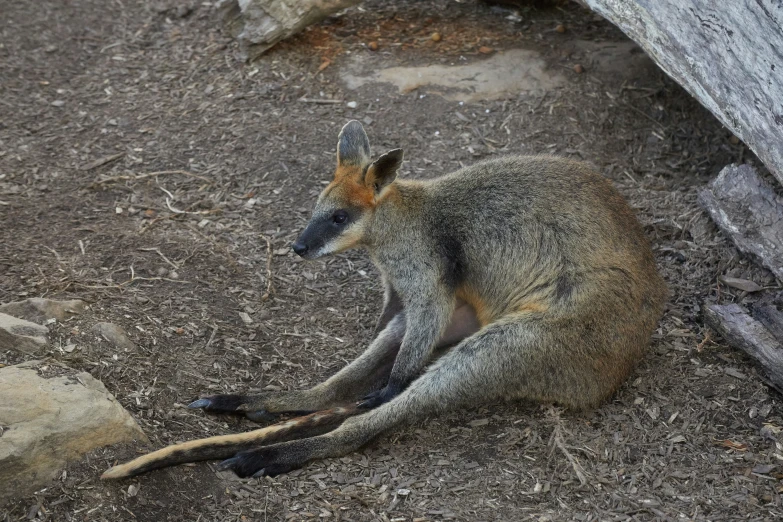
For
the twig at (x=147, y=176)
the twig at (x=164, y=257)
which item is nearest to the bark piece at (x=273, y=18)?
the twig at (x=147, y=176)

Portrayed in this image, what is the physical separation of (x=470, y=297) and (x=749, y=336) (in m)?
2.02

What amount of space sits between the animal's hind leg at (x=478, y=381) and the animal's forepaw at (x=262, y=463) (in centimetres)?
13

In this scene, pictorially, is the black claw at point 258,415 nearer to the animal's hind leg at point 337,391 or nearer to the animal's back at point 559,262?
the animal's hind leg at point 337,391

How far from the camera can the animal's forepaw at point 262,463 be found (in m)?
5.27

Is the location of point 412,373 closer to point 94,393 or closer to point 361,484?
point 361,484

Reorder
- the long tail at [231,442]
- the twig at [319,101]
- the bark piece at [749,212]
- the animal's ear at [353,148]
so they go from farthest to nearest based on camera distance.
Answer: the twig at [319,101]
the bark piece at [749,212]
the animal's ear at [353,148]
the long tail at [231,442]

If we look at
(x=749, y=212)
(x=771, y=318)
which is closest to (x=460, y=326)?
(x=771, y=318)

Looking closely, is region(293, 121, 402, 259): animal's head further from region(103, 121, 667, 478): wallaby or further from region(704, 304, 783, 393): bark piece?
region(704, 304, 783, 393): bark piece

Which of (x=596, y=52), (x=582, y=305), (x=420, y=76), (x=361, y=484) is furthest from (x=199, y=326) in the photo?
(x=596, y=52)

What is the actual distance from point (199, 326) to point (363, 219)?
1.53 m

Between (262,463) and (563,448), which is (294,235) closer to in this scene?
(262,463)

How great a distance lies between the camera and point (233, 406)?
579cm

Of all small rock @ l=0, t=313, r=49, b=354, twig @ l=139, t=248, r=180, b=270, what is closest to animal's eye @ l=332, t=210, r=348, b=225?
twig @ l=139, t=248, r=180, b=270

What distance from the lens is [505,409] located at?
5906 millimetres
